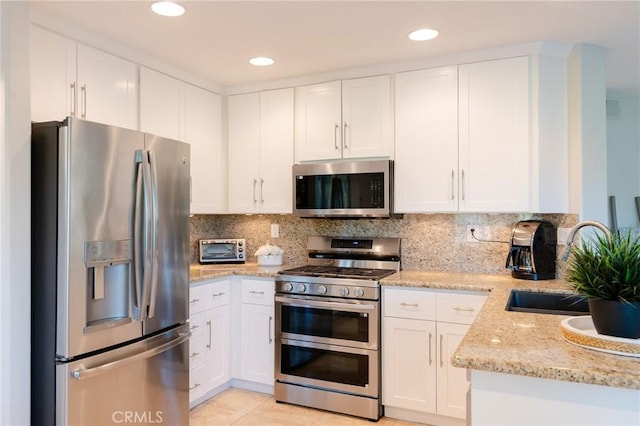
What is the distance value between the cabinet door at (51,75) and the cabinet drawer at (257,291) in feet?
5.18

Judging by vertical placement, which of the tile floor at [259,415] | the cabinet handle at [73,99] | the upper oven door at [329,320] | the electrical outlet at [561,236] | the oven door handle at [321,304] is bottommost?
the tile floor at [259,415]

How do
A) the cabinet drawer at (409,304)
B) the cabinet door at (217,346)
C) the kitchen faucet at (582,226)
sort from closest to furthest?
the kitchen faucet at (582,226)
the cabinet drawer at (409,304)
the cabinet door at (217,346)

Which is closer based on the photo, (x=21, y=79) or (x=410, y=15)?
(x=21, y=79)

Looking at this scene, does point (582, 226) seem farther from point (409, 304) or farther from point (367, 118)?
point (367, 118)

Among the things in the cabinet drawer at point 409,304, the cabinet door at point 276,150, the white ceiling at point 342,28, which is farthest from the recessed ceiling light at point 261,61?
the cabinet drawer at point 409,304

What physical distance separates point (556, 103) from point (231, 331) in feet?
8.78

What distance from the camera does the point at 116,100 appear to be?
8.91 ft

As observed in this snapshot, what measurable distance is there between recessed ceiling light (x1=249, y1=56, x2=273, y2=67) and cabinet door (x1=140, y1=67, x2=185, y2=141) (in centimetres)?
59

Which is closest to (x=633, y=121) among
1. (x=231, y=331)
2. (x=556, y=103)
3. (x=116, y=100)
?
(x=556, y=103)

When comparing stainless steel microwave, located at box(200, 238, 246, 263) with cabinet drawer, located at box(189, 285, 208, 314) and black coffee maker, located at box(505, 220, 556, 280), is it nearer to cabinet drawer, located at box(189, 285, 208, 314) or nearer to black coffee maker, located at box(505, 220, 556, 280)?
cabinet drawer, located at box(189, 285, 208, 314)

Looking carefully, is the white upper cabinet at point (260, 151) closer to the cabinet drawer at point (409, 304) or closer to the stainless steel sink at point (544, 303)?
the cabinet drawer at point (409, 304)

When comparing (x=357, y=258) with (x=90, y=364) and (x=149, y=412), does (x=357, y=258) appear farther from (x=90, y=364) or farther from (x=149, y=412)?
(x=90, y=364)

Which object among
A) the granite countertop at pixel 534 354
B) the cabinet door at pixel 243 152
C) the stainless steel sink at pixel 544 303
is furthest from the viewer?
the cabinet door at pixel 243 152

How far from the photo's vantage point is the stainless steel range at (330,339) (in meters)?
2.83
